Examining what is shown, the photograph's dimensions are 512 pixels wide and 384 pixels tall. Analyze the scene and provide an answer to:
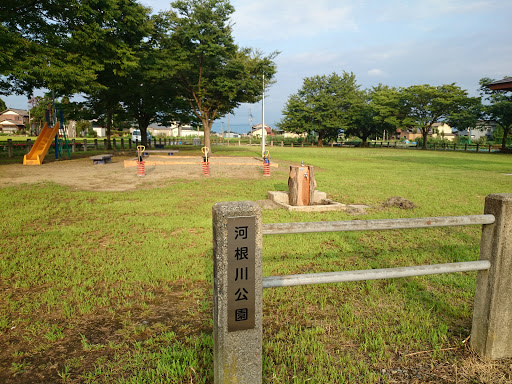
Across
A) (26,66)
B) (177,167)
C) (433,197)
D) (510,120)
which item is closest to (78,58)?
(26,66)

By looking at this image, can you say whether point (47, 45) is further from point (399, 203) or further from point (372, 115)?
point (372, 115)

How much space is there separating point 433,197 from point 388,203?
7.01ft

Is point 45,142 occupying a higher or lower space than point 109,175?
higher

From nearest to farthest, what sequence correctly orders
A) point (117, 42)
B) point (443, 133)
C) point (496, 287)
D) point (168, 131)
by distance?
point (496, 287), point (117, 42), point (443, 133), point (168, 131)

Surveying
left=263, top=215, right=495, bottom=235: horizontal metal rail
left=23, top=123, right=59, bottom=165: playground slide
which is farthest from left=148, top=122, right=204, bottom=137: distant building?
left=263, top=215, right=495, bottom=235: horizontal metal rail

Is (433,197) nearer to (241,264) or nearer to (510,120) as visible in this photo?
(241,264)

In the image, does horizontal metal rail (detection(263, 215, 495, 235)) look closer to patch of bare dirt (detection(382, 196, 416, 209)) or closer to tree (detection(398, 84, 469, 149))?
patch of bare dirt (detection(382, 196, 416, 209))

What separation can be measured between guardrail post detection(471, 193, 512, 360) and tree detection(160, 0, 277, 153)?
22381mm

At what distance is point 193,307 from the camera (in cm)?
367

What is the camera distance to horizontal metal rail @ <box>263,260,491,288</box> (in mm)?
2283

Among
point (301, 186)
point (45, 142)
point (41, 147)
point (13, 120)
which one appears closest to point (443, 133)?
point (45, 142)

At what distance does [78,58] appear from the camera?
17250 mm

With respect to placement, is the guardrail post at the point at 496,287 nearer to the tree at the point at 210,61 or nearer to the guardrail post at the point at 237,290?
the guardrail post at the point at 237,290

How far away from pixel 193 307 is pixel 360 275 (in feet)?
6.45
